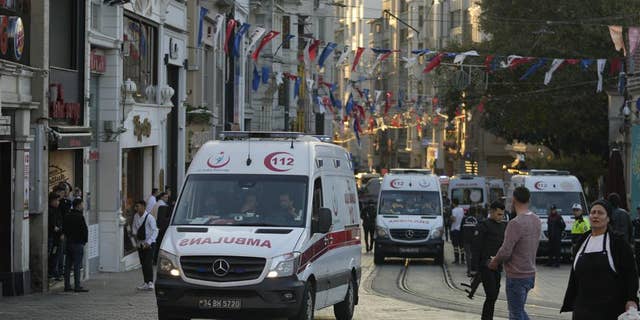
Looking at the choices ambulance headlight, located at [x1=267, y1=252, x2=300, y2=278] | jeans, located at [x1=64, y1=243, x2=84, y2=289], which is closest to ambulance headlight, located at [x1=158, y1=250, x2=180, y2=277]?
ambulance headlight, located at [x1=267, y1=252, x2=300, y2=278]

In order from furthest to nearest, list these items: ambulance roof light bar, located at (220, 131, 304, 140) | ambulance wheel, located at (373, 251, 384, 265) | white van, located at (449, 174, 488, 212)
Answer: white van, located at (449, 174, 488, 212)
ambulance wheel, located at (373, 251, 384, 265)
ambulance roof light bar, located at (220, 131, 304, 140)

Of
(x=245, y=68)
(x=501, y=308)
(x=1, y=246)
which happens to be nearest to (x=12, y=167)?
(x=1, y=246)

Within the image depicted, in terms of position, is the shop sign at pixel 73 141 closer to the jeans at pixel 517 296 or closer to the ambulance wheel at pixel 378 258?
the ambulance wheel at pixel 378 258

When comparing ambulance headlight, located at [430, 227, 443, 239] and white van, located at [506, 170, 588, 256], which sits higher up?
white van, located at [506, 170, 588, 256]

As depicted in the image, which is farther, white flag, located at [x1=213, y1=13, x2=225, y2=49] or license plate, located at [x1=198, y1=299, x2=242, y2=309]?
white flag, located at [x1=213, y1=13, x2=225, y2=49]

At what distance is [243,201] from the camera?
1653cm

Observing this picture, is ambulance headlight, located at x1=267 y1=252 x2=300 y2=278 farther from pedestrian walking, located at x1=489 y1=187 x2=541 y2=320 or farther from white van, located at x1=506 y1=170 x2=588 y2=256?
white van, located at x1=506 y1=170 x2=588 y2=256

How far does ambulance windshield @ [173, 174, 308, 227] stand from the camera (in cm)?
1633

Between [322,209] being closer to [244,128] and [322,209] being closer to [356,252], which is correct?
[356,252]

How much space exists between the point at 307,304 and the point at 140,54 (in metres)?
16.8

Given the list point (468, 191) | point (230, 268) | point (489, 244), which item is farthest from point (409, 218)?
point (230, 268)

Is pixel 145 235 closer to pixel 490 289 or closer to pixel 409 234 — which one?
pixel 490 289

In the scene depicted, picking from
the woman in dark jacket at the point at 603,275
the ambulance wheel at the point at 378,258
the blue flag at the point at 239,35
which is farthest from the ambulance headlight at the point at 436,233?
the woman in dark jacket at the point at 603,275

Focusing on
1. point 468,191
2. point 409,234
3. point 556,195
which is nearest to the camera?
point 409,234
